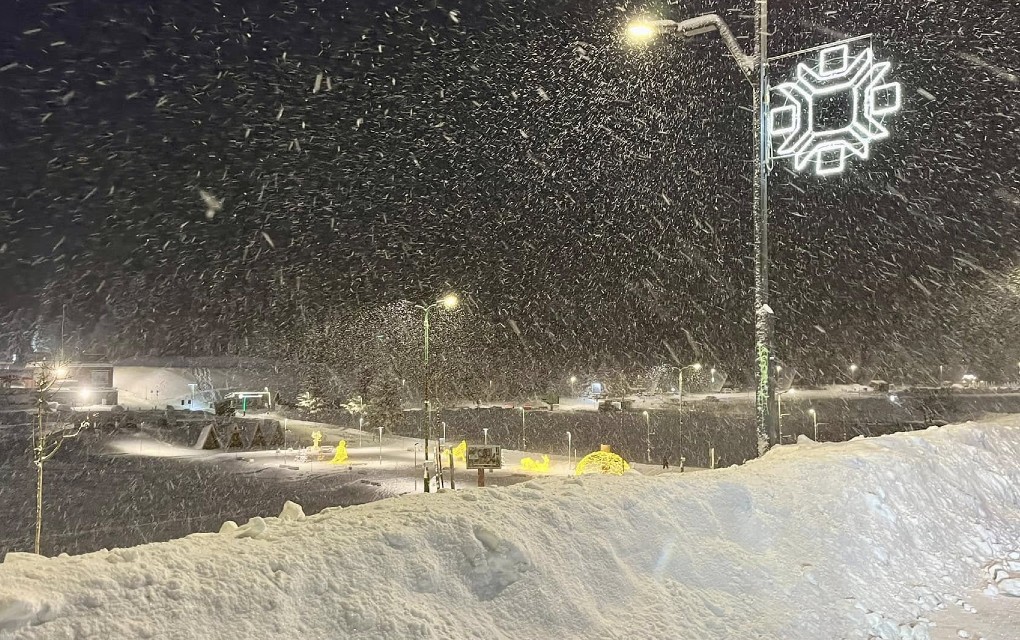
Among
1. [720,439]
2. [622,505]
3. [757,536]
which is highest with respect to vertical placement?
[622,505]

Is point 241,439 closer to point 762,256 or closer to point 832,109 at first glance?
point 762,256

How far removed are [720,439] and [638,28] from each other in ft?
122

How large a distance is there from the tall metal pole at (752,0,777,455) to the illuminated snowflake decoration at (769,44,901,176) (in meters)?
0.22

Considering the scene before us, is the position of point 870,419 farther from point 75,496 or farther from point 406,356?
point 75,496

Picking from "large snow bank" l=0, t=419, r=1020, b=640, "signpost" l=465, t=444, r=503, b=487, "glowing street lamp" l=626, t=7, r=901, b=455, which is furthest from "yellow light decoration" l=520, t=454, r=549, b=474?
"large snow bank" l=0, t=419, r=1020, b=640

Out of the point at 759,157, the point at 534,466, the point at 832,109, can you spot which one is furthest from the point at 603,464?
the point at 832,109

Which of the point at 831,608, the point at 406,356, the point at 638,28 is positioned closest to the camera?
the point at 831,608

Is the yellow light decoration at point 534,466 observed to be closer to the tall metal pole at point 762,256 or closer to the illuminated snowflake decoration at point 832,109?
the tall metal pole at point 762,256

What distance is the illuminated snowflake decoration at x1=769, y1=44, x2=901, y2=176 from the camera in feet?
29.2

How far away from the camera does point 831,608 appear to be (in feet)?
17.5

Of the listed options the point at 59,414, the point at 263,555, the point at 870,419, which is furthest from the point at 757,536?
the point at 59,414

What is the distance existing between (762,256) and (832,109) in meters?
2.28

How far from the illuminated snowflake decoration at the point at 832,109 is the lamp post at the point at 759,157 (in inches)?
9.7

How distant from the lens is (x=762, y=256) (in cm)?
943
